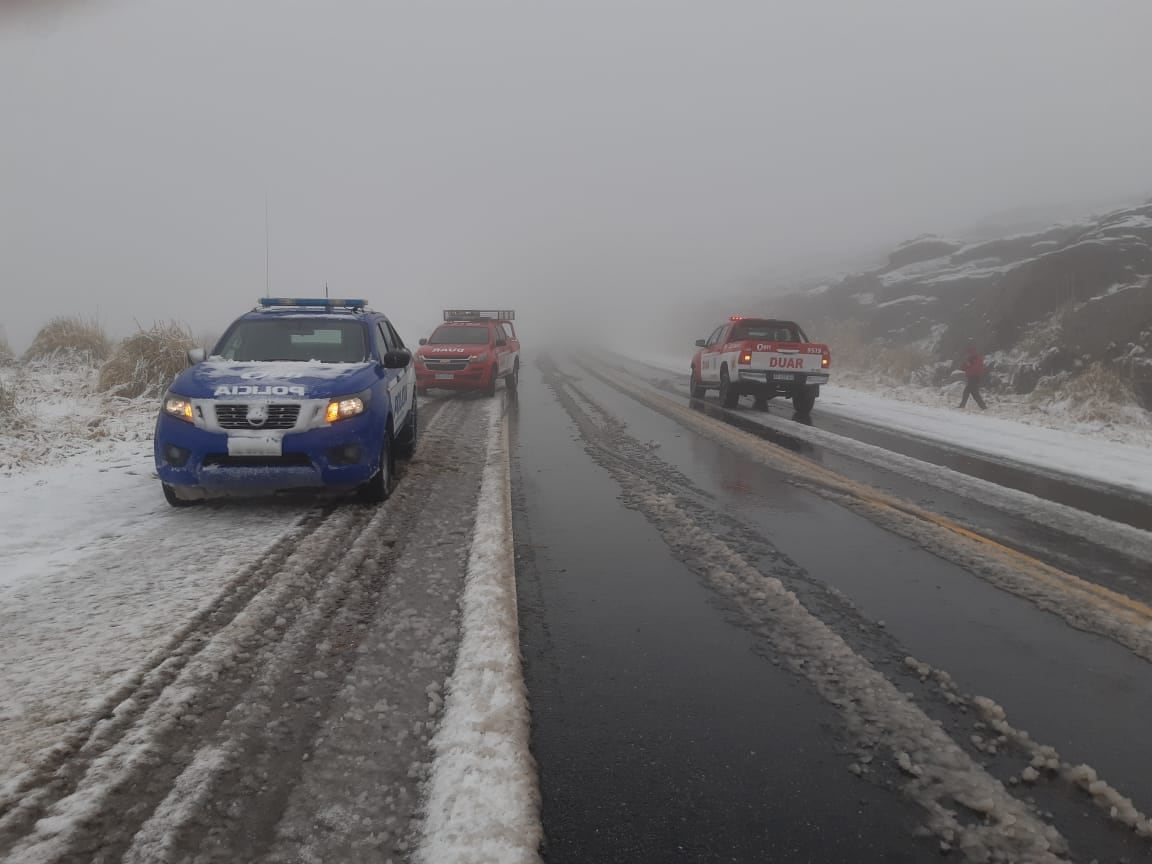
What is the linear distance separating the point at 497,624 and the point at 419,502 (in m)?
2.81

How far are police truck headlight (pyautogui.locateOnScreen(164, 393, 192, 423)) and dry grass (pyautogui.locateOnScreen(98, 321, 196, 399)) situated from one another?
6.90 metres

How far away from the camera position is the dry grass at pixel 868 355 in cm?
2261

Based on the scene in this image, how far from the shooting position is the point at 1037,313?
21250 mm

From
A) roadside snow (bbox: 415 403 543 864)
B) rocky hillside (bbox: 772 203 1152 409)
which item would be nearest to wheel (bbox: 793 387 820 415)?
rocky hillside (bbox: 772 203 1152 409)

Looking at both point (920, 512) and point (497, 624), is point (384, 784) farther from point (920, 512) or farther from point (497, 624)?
point (920, 512)

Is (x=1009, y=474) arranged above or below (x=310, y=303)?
below

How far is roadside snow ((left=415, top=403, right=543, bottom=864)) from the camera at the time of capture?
212 cm

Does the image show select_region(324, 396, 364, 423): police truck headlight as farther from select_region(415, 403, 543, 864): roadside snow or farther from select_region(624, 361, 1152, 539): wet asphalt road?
select_region(624, 361, 1152, 539): wet asphalt road

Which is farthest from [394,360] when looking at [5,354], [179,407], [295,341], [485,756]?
[5,354]

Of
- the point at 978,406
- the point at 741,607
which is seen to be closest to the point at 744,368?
the point at 978,406

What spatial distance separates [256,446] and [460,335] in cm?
1075

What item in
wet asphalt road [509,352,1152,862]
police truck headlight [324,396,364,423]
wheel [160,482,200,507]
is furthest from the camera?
wheel [160,482,200,507]

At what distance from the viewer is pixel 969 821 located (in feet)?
7.50

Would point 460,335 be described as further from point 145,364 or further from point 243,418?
point 243,418
